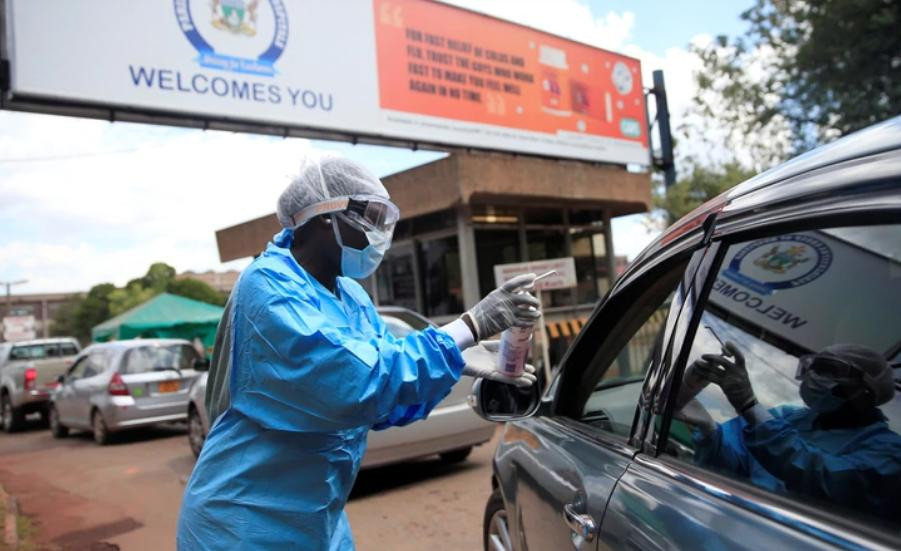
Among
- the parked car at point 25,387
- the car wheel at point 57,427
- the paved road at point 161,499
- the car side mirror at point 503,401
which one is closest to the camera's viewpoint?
the car side mirror at point 503,401

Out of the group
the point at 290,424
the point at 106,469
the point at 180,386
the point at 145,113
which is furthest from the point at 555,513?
the point at 180,386

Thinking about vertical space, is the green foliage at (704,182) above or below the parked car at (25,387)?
above

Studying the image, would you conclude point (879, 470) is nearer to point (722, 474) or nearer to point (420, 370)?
point (722, 474)

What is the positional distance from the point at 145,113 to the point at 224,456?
8599mm

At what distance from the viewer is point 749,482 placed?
141 cm

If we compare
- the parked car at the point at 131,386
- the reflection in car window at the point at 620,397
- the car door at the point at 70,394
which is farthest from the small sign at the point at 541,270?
the car door at the point at 70,394

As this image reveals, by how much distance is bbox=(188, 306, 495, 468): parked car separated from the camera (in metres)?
5.70

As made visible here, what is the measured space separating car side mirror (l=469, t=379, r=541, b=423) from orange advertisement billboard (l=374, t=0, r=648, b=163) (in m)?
9.51

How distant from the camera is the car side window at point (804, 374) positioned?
1.30 meters

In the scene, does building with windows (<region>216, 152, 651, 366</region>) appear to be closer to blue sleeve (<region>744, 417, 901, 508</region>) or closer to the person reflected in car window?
the person reflected in car window

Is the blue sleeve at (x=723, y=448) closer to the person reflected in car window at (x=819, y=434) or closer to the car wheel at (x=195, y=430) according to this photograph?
the person reflected in car window at (x=819, y=434)

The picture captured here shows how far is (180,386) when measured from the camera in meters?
10.4

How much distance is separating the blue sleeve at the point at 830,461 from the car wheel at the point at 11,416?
15.5m

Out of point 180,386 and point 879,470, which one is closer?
point 879,470
